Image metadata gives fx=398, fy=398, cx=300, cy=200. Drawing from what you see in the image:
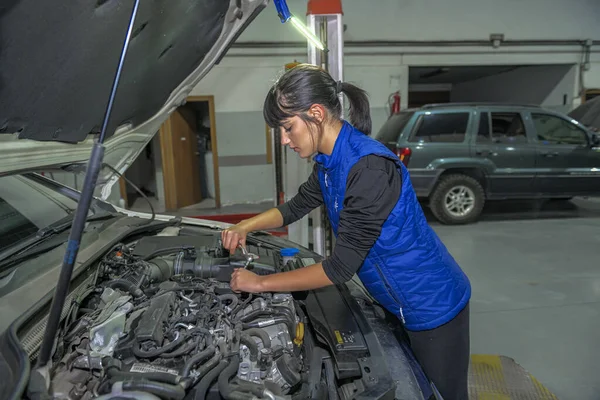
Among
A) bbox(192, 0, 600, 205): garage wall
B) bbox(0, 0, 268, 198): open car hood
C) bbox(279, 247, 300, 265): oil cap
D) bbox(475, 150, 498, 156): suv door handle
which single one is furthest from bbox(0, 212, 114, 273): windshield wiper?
bbox(192, 0, 600, 205): garage wall

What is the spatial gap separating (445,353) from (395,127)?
172 inches

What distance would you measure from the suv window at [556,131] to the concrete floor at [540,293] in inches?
45.4

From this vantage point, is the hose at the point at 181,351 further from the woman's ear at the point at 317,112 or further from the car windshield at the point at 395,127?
the car windshield at the point at 395,127

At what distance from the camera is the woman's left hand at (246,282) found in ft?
4.56

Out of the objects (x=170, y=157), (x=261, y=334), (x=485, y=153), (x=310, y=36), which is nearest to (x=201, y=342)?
(x=261, y=334)

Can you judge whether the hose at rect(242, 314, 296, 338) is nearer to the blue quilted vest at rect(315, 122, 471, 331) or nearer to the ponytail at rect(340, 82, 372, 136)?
the blue quilted vest at rect(315, 122, 471, 331)

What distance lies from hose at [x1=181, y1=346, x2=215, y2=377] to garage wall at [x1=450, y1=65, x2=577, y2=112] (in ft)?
31.4

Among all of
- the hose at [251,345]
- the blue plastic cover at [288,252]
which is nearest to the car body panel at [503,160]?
the blue plastic cover at [288,252]

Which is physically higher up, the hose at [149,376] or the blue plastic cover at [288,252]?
the blue plastic cover at [288,252]

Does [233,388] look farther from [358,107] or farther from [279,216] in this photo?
[358,107]

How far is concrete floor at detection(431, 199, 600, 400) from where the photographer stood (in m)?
2.53

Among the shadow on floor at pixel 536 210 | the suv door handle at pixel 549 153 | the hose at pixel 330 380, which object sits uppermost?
the suv door handle at pixel 549 153

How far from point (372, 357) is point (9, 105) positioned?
128 cm

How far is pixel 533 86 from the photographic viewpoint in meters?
9.42
